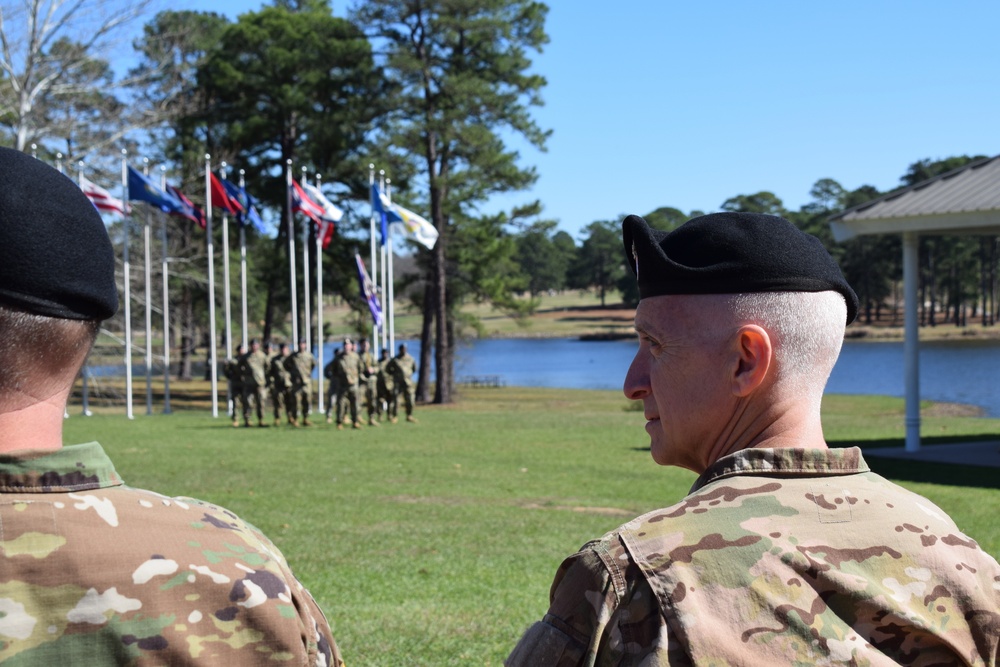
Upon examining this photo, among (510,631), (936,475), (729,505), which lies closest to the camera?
(729,505)

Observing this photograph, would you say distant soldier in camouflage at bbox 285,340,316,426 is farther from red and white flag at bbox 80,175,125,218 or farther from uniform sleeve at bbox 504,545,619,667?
uniform sleeve at bbox 504,545,619,667

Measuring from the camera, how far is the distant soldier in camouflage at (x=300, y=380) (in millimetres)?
24047

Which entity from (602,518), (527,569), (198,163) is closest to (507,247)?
(198,163)

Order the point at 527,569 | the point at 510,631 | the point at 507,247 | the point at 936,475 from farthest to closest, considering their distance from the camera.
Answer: the point at 507,247, the point at 936,475, the point at 527,569, the point at 510,631

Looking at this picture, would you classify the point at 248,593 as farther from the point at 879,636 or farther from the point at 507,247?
the point at 507,247

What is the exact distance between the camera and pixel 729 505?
183 centimetres

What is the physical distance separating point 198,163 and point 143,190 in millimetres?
15850

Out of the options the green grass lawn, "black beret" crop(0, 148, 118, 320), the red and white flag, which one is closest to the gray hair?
"black beret" crop(0, 148, 118, 320)

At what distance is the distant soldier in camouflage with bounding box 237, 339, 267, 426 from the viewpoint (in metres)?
24.4

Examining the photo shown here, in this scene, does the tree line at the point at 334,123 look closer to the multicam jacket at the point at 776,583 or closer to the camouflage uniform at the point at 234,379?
the camouflage uniform at the point at 234,379

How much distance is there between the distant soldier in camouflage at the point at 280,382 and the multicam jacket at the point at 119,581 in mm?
22547

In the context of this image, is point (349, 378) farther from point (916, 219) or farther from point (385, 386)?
point (916, 219)

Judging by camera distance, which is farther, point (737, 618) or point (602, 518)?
point (602, 518)

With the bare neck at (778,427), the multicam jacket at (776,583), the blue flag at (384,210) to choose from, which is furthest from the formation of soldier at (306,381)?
the multicam jacket at (776,583)
